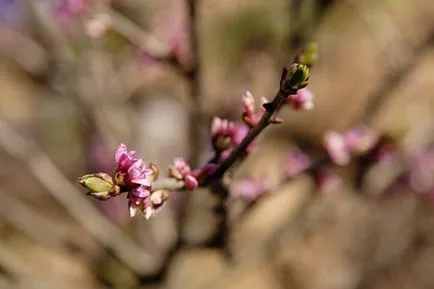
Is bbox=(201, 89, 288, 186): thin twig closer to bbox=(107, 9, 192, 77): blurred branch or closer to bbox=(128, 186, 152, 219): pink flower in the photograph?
bbox=(128, 186, 152, 219): pink flower

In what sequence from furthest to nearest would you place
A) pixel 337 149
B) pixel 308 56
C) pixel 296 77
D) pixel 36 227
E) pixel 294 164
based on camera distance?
pixel 36 227, pixel 294 164, pixel 337 149, pixel 308 56, pixel 296 77

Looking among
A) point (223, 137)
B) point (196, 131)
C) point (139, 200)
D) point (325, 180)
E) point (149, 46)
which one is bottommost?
point (139, 200)

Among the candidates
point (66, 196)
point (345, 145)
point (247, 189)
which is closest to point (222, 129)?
point (345, 145)

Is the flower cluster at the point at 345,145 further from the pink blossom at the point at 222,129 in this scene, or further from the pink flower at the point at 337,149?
the pink blossom at the point at 222,129

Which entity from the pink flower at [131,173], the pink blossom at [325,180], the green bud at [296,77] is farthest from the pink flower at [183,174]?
the pink blossom at [325,180]

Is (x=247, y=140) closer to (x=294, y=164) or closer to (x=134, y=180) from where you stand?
(x=134, y=180)

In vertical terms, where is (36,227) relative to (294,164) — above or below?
above
